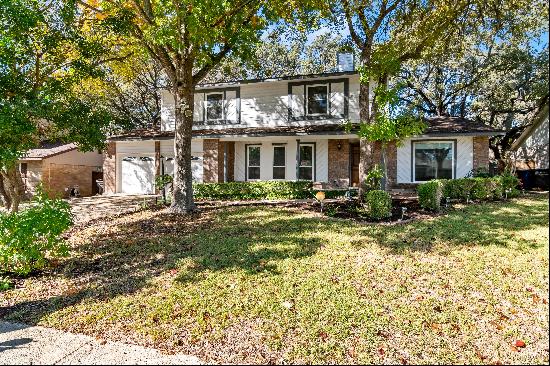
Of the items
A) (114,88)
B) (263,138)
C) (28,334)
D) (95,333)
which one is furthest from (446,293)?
(114,88)

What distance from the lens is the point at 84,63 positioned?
10.2m

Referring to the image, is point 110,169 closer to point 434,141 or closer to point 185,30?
point 185,30

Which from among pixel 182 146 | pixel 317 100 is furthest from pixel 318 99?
pixel 182 146

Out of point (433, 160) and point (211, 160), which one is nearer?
point (433, 160)

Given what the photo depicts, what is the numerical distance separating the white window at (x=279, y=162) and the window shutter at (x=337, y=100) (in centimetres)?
334

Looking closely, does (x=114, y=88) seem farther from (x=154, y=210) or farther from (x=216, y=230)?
(x=216, y=230)

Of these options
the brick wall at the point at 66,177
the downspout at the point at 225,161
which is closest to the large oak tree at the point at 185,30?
the downspout at the point at 225,161

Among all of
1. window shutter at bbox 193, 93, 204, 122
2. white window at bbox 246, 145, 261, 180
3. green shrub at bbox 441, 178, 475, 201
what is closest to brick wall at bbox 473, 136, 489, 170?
green shrub at bbox 441, 178, 475, 201

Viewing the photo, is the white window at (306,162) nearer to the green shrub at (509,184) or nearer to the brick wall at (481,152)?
the brick wall at (481,152)

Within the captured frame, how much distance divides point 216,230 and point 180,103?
15.7 ft

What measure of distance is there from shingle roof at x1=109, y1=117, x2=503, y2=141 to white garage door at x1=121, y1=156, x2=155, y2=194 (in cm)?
149

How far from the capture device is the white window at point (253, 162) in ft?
65.8

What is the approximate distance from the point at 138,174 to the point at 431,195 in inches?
661

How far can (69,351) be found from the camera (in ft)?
Result: 12.8
